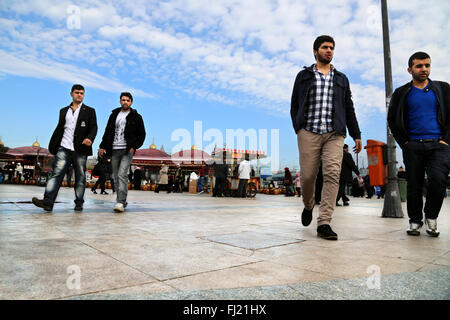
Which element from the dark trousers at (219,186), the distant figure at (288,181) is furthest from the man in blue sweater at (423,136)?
the distant figure at (288,181)

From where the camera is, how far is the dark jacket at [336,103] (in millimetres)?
3260

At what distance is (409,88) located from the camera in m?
3.54

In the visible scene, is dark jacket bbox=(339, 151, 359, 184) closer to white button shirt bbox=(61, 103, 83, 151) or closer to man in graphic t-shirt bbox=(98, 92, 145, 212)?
man in graphic t-shirt bbox=(98, 92, 145, 212)

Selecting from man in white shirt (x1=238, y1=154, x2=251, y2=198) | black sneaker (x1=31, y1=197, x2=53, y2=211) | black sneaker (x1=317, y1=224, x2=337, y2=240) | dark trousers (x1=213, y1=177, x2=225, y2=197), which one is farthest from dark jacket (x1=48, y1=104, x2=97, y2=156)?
dark trousers (x1=213, y1=177, x2=225, y2=197)

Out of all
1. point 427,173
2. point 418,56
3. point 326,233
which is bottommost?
point 326,233

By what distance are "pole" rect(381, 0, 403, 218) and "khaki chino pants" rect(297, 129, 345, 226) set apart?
2.82 m

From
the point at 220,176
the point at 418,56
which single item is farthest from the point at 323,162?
the point at 220,176

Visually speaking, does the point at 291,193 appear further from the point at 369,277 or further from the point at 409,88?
the point at 369,277

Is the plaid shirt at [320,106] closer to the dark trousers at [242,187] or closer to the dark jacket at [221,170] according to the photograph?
the dark trousers at [242,187]

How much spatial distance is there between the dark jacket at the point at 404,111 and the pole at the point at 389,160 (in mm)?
2333

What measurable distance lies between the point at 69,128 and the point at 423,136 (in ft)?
15.7

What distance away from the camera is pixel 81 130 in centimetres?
505

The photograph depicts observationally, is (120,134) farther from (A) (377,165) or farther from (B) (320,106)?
(A) (377,165)

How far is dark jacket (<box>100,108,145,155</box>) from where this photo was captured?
5.29m
